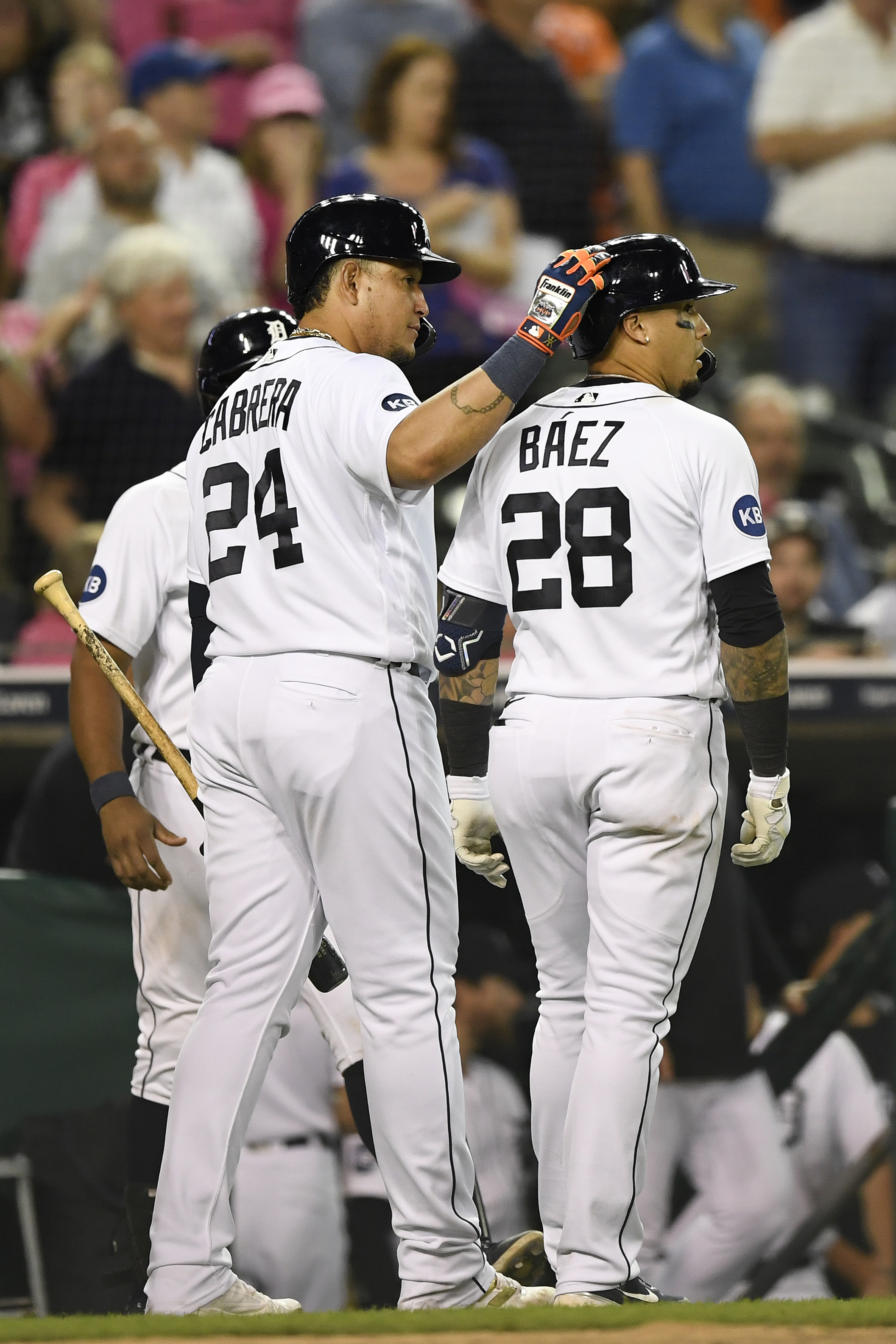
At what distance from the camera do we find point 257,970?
304 cm

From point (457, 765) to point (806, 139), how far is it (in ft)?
17.3

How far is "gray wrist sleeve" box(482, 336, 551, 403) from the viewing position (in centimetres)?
294

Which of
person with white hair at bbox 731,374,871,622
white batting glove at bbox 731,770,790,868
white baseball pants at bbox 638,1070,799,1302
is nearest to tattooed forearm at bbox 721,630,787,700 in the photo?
white batting glove at bbox 731,770,790,868

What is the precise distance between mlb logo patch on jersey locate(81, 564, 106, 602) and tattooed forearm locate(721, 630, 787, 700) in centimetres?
124

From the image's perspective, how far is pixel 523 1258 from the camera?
3.57 metres

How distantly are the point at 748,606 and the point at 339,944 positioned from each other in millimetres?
870

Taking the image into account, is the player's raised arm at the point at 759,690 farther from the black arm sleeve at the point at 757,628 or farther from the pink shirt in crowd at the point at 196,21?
the pink shirt in crowd at the point at 196,21

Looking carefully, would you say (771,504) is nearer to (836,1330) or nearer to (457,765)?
(457,765)

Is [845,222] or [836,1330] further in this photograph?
[845,222]

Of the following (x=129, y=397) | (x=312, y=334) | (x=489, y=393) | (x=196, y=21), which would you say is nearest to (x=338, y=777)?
(x=489, y=393)

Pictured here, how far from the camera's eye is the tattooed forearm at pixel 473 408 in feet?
9.50

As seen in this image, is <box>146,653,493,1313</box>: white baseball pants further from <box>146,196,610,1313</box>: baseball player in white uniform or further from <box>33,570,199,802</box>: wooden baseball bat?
<box>33,570,199,802</box>: wooden baseball bat

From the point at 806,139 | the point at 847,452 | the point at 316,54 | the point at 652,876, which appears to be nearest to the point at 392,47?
the point at 316,54

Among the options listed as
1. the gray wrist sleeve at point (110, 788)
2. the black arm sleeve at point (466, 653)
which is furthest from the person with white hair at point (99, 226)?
the black arm sleeve at point (466, 653)
